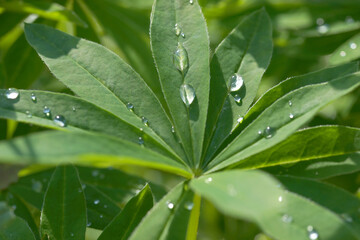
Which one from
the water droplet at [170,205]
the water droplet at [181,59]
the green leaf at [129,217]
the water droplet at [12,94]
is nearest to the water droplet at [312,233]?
the water droplet at [170,205]

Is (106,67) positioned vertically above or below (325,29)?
below

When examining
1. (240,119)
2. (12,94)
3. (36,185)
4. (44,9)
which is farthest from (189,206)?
(44,9)

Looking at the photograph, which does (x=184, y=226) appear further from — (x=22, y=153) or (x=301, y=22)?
(x=301, y=22)

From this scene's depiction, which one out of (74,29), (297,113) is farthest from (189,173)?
(74,29)

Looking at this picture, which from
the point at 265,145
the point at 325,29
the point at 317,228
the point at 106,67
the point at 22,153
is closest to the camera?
the point at 22,153

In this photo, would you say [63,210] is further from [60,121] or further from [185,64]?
[185,64]
